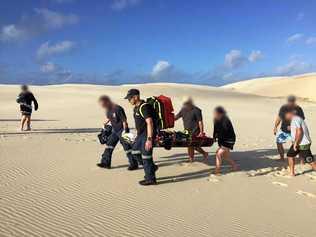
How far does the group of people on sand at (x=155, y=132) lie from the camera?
8305 millimetres

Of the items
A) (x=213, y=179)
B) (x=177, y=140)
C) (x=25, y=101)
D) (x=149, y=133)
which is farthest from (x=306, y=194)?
(x=25, y=101)

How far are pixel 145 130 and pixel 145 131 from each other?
19 millimetres

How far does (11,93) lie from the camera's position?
41188 millimetres

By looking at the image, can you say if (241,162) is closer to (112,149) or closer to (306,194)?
(306,194)

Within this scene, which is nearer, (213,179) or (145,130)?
(145,130)

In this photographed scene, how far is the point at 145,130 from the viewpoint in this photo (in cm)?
865

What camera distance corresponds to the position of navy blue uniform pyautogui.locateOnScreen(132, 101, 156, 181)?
8227mm

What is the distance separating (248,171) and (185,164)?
1410mm

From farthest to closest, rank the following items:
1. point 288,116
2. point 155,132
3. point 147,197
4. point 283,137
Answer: point 283,137, point 288,116, point 155,132, point 147,197

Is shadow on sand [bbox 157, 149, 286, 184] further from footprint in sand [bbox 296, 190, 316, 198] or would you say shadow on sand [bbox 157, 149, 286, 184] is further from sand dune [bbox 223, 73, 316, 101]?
sand dune [bbox 223, 73, 316, 101]

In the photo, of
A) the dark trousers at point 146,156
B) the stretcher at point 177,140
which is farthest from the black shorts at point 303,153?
the dark trousers at point 146,156

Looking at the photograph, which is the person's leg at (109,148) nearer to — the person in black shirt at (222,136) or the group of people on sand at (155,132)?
the group of people on sand at (155,132)

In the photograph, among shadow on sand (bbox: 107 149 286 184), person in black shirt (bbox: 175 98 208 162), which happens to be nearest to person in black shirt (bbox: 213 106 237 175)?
shadow on sand (bbox: 107 149 286 184)

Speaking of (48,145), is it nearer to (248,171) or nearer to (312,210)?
(248,171)
